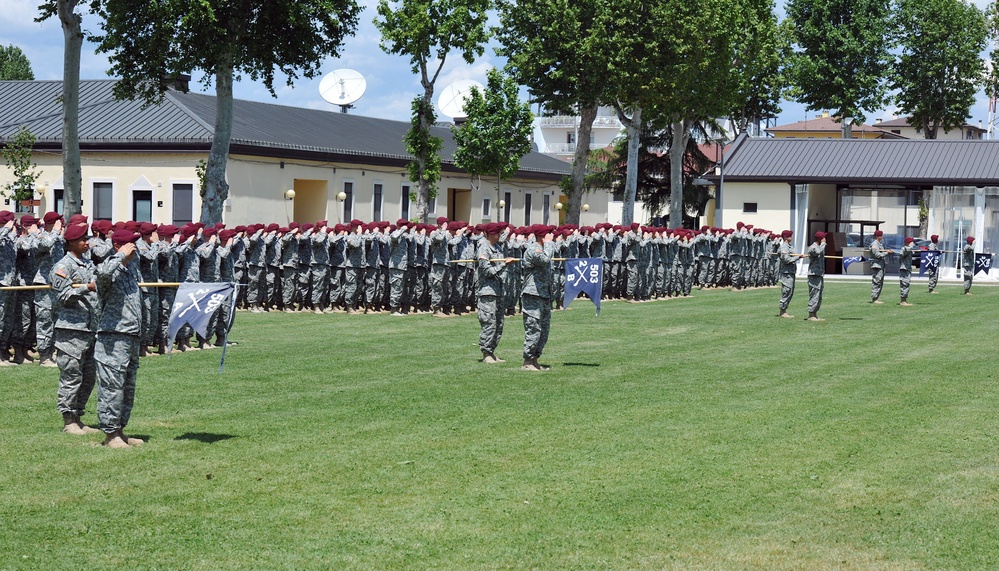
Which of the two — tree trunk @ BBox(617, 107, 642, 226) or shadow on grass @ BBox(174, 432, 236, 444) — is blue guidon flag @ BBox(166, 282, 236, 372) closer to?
shadow on grass @ BBox(174, 432, 236, 444)

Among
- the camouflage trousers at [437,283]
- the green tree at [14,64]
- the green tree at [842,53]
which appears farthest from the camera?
the green tree at [14,64]

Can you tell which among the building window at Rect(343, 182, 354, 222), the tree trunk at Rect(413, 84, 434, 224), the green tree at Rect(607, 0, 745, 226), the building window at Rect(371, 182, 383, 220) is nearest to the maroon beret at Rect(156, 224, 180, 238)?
the tree trunk at Rect(413, 84, 434, 224)

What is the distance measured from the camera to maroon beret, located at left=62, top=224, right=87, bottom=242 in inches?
475

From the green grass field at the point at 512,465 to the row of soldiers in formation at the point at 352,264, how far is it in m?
1.31

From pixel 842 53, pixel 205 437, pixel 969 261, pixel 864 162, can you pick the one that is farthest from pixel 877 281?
pixel 842 53

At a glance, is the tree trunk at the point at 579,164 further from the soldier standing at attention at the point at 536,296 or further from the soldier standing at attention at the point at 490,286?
the soldier standing at attention at the point at 536,296

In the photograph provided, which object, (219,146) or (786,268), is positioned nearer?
(786,268)

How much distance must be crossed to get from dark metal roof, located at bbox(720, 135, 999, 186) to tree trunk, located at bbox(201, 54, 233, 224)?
3082 centimetres

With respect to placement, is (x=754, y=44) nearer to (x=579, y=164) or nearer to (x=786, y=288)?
(x=579, y=164)

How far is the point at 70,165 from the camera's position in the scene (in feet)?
Result: 98.8

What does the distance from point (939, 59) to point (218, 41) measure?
53714mm

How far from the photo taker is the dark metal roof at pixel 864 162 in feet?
187

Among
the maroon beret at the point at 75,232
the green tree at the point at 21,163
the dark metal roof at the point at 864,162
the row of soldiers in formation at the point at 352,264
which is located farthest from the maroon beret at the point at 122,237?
the dark metal roof at the point at 864,162

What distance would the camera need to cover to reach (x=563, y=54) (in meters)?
47.5
